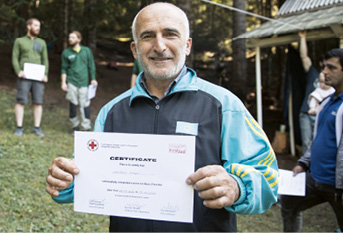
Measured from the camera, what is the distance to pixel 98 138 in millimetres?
1748

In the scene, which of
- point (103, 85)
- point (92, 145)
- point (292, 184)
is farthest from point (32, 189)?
point (103, 85)

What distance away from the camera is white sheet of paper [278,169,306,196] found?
387 cm

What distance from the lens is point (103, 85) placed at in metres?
15.9

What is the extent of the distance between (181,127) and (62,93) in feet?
40.1

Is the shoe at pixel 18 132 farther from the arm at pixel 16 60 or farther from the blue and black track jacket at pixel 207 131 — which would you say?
the blue and black track jacket at pixel 207 131

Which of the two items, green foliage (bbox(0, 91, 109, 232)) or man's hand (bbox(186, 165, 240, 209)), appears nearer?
man's hand (bbox(186, 165, 240, 209))

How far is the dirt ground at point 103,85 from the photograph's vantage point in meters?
12.2

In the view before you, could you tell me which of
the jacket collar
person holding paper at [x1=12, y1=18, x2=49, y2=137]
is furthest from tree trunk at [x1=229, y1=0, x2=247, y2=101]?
the jacket collar

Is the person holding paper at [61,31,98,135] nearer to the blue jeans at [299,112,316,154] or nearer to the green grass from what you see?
the green grass

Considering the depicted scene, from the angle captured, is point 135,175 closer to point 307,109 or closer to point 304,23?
point 304,23

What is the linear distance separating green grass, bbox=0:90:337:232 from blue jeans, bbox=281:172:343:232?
56.8 inches

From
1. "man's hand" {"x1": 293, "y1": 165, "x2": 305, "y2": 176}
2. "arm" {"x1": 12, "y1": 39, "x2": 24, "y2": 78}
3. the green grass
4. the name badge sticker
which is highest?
"arm" {"x1": 12, "y1": 39, "x2": 24, "y2": 78}

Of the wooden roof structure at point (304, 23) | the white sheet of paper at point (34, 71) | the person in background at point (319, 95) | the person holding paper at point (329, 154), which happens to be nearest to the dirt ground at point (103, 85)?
the person in background at point (319, 95)

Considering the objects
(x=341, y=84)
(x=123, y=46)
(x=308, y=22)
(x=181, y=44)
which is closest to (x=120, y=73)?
(x=123, y=46)
